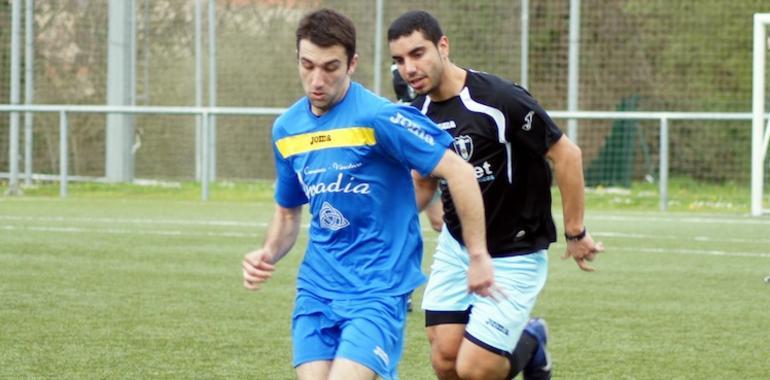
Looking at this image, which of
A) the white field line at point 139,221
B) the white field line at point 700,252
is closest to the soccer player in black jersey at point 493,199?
the white field line at point 700,252

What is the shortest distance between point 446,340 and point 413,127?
1.48 metres

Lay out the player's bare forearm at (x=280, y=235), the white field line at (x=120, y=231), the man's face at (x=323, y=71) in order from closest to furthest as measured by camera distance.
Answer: the man's face at (x=323, y=71), the player's bare forearm at (x=280, y=235), the white field line at (x=120, y=231)

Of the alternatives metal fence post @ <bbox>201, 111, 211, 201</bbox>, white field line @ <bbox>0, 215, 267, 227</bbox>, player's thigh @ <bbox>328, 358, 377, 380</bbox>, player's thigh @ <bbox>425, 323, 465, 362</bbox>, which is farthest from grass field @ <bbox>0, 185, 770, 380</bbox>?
metal fence post @ <bbox>201, 111, 211, 201</bbox>

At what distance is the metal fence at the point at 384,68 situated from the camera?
20.6 metres

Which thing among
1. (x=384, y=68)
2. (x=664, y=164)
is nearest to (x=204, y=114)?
(x=384, y=68)

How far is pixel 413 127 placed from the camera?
4680 millimetres

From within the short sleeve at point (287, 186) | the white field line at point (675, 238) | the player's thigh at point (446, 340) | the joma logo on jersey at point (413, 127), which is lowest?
the white field line at point (675, 238)

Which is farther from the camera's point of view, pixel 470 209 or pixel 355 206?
pixel 355 206

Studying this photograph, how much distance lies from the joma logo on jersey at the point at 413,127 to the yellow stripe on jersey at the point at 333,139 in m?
0.09

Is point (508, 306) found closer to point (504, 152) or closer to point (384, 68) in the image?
point (504, 152)

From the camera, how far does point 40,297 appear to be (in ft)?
30.9

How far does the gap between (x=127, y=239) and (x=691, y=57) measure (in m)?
10.8

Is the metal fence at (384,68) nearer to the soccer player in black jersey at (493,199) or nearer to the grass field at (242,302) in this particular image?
the grass field at (242,302)

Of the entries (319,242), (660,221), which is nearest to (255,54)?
(660,221)
